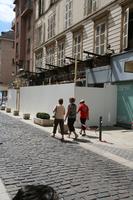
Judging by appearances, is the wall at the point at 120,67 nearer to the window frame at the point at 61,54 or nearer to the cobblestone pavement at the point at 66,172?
the cobblestone pavement at the point at 66,172

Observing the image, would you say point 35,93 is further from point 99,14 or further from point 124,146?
point 124,146

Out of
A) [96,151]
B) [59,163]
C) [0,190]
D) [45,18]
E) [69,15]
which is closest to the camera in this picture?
[0,190]

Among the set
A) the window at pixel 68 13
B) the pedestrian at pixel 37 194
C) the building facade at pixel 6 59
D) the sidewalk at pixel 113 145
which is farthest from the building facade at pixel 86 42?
the building facade at pixel 6 59

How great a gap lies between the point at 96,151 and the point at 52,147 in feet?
4.93

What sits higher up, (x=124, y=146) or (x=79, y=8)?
(x=79, y=8)

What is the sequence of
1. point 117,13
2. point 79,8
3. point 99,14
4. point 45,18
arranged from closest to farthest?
Result: point 117,13, point 99,14, point 79,8, point 45,18

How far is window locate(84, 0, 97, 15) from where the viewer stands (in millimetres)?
25348

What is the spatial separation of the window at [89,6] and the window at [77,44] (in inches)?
74.0

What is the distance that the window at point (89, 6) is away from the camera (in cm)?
2535

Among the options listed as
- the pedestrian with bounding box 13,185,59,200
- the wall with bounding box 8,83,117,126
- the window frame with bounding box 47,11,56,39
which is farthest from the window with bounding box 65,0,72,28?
the pedestrian with bounding box 13,185,59,200

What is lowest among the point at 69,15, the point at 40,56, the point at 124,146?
the point at 124,146

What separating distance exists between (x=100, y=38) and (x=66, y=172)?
17.4 m

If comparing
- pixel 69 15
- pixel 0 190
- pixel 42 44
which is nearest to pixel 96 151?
pixel 0 190

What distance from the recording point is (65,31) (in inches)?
1225
